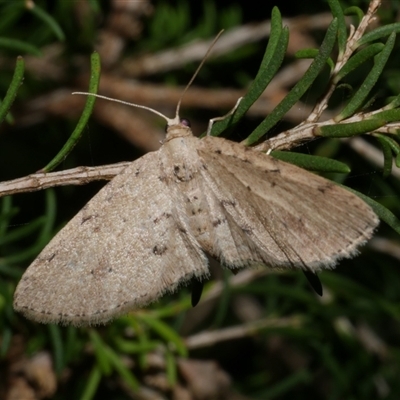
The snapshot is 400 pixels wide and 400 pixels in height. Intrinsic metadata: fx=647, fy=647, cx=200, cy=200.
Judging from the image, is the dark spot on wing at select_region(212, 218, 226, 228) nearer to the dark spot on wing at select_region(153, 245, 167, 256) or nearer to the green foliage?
the dark spot on wing at select_region(153, 245, 167, 256)

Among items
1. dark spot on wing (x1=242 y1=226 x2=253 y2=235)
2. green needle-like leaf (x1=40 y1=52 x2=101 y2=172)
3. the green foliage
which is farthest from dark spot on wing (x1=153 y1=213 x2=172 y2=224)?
green needle-like leaf (x1=40 y1=52 x2=101 y2=172)

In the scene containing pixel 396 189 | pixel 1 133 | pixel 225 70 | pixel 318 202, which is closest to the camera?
pixel 318 202

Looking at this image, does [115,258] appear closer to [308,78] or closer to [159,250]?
[159,250]

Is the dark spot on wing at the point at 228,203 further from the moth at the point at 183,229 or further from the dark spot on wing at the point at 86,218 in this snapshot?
the dark spot on wing at the point at 86,218

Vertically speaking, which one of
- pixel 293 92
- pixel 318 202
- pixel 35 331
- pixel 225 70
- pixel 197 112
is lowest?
pixel 35 331

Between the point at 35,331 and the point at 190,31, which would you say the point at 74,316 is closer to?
the point at 35,331

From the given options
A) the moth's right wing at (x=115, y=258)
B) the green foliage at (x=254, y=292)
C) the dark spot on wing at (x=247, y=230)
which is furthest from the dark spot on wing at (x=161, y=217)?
the green foliage at (x=254, y=292)

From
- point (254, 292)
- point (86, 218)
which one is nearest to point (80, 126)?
point (86, 218)

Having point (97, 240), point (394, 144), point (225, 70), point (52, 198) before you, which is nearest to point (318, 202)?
point (394, 144)
